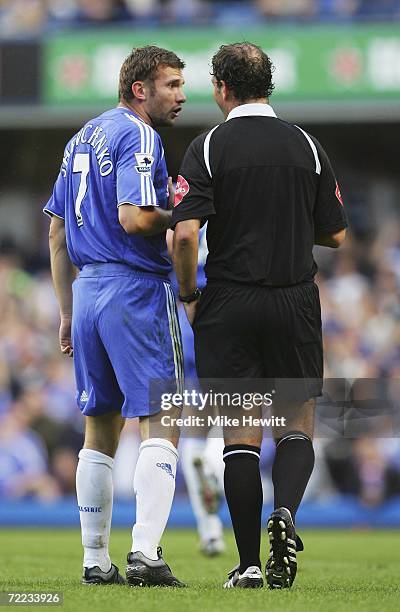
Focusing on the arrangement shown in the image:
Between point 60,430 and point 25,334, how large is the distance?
2309mm

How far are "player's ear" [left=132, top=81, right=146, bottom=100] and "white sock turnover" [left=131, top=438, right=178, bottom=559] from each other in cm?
139

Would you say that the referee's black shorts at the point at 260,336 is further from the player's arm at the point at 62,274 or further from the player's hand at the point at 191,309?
the player's arm at the point at 62,274

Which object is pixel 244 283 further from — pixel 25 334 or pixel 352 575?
pixel 25 334

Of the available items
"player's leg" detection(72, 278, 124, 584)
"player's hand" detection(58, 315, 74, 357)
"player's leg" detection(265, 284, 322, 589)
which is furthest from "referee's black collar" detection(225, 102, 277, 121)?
"player's hand" detection(58, 315, 74, 357)

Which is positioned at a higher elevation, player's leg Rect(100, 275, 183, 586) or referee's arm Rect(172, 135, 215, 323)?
referee's arm Rect(172, 135, 215, 323)

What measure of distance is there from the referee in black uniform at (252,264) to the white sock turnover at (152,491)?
23 cm

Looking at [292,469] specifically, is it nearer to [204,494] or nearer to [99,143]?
[99,143]

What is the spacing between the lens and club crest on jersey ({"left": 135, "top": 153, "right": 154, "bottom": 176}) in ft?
15.6

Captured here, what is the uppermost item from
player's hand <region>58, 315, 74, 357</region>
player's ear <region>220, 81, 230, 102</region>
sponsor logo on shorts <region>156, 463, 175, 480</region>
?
player's ear <region>220, 81, 230, 102</region>

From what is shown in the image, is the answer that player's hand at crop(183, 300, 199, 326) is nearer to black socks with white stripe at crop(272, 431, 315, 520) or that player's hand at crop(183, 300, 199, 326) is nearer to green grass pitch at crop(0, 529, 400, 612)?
black socks with white stripe at crop(272, 431, 315, 520)

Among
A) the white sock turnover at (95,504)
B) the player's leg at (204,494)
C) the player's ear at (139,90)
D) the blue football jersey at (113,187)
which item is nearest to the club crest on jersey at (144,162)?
the blue football jersey at (113,187)

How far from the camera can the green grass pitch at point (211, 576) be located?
4039 millimetres

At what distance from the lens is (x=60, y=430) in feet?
39.5

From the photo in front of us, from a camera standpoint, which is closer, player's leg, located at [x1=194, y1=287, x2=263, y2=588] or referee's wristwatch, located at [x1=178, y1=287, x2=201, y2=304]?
player's leg, located at [x1=194, y1=287, x2=263, y2=588]
